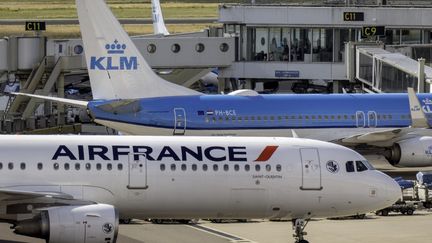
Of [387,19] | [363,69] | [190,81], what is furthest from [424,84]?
[190,81]

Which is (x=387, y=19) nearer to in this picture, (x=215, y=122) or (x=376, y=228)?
(x=215, y=122)

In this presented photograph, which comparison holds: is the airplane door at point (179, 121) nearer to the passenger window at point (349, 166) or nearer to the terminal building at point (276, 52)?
the terminal building at point (276, 52)

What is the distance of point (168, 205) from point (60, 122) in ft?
102

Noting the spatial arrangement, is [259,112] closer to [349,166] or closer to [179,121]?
[179,121]

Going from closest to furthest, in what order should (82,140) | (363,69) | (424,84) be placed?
1. (82,140)
2. (424,84)
3. (363,69)

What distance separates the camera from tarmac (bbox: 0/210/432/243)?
128ft

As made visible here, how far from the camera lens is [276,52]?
230 ft

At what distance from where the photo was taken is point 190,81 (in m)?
70.9

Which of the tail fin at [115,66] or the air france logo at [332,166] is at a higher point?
the tail fin at [115,66]

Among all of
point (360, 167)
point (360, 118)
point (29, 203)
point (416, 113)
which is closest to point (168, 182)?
point (29, 203)

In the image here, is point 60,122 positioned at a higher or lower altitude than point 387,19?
lower

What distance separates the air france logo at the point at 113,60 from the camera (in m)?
52.2

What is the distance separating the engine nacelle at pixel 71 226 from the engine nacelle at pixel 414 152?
916 inches

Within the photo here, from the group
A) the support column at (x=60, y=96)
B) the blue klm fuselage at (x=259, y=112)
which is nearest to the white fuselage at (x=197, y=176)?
the blue klm fuselage at (x=259, y=112)
